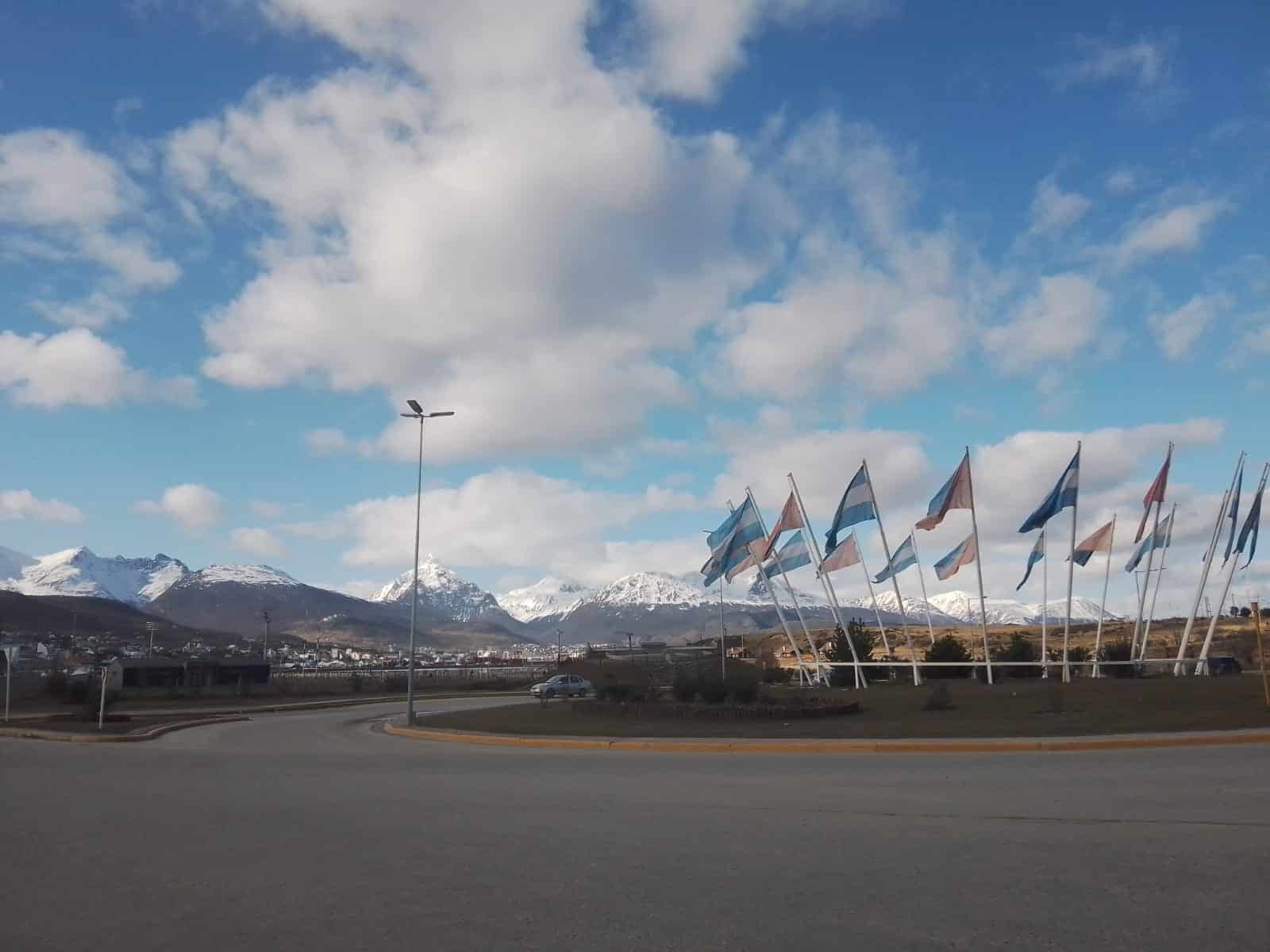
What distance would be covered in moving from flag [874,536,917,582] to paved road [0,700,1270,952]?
25361 millimetres

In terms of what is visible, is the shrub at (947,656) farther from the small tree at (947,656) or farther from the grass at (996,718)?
the grass at (996,718)

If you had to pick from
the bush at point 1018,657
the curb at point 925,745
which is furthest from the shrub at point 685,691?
the bush at point 1018,657

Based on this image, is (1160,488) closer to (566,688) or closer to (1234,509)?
(1234,509)

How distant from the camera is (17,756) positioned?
829 inches

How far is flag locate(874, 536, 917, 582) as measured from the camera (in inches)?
1603

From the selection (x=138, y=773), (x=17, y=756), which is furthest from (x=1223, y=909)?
(x=17, y=756)

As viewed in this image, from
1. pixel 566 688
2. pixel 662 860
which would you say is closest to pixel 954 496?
pixel 566 688

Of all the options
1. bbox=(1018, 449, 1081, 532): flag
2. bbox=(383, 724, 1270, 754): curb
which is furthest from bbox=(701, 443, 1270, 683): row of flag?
bbox=(383, 724, 1270, 754): curb

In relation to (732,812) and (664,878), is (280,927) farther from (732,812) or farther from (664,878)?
(732,812)

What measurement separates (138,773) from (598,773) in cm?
745

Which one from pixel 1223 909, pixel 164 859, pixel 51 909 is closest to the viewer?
pixel 1223 909

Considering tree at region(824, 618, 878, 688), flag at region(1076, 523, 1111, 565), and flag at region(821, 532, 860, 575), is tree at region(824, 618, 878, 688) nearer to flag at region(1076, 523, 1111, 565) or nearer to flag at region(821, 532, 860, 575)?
flag at region(821, 532, 860, 575)

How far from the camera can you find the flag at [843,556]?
128 feet

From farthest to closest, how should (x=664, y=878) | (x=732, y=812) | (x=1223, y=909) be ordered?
(x=732, y=812)
(x=664, y=878)
(x=1223, y=909)
